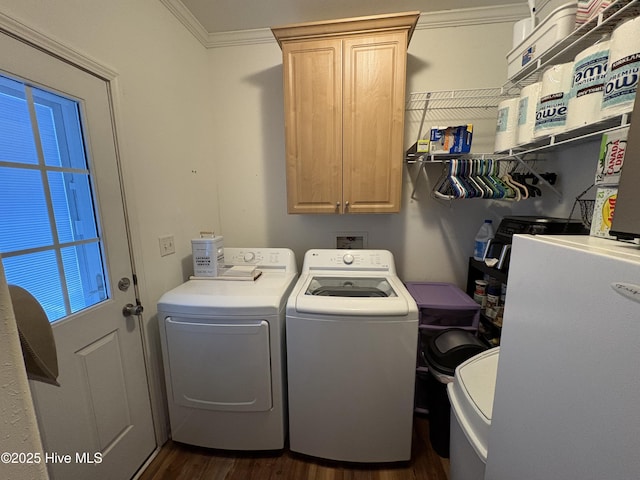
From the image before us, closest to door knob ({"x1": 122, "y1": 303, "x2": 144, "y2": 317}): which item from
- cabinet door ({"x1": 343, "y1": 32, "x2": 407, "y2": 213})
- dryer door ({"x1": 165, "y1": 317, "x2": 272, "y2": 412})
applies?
dryer door ({"x1": 165, "y1": 317, "x2": 272, "y2": 412})

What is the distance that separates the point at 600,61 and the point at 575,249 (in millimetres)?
810

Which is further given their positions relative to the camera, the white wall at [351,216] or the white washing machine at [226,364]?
the white wall at [351,216]

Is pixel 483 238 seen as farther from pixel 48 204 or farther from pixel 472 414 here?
pixel 48 204

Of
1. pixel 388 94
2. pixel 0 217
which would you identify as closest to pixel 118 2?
pixel 0 217

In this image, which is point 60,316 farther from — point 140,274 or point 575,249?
point 575,249

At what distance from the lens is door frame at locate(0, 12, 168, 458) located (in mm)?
867

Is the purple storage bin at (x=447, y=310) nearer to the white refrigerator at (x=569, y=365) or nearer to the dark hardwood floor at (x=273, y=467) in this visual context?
the dark hardwood floor at (x=273, y=467)

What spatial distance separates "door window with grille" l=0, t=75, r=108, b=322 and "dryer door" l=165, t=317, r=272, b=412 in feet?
1.47

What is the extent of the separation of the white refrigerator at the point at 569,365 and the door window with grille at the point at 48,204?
1565mm

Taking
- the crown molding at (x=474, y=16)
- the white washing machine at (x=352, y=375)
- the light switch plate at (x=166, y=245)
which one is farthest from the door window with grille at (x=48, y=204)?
the crown molding at (x=474, y=16)

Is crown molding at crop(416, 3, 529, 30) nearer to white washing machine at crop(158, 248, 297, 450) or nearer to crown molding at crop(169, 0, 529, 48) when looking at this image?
crown molding at crop(169, 0, 529, 48)

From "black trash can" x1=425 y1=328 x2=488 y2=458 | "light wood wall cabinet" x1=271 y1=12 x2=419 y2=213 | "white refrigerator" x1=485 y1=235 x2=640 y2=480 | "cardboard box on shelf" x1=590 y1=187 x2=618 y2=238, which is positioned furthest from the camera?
"light wood wall cabinet" x1=271 y1=12 x2=419 y2=213

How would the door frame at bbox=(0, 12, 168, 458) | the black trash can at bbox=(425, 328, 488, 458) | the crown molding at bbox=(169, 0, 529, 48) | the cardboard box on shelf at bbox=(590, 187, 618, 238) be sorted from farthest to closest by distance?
the crown molding at bbox=(169, 0, 529, 48) < the black trash can at bbox=(425, 328, 488, 458) < the door frame at bbox=(0, 12, 168, 458) < the cardboard box on shelf at bbox=(590, 187, 618, 238)

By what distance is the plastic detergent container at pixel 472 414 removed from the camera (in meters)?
0.77
